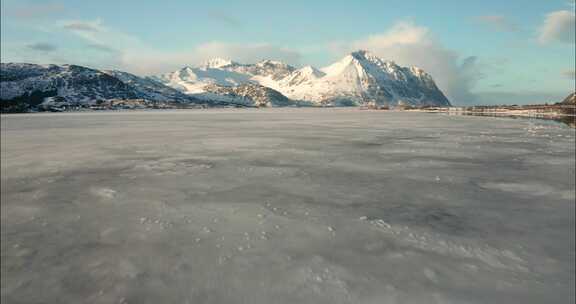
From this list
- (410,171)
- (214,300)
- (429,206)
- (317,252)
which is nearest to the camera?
(214,300)

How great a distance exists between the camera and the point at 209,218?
1004 cm

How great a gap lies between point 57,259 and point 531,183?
15.1 metres

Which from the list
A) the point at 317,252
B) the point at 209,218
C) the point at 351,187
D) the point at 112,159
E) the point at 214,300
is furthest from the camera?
the point at 112,159

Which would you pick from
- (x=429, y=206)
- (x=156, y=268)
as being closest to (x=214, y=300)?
(x=156, y=268)

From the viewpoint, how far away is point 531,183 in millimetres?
14164

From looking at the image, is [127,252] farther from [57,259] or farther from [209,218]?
[209,218]

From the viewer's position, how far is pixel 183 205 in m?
11.3

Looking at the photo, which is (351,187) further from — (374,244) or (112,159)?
(112,159)

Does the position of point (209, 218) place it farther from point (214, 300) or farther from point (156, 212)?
point (214, 300)

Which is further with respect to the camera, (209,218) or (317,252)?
(209,218)

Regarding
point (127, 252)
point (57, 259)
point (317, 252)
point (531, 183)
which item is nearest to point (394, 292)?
point (317, 252)

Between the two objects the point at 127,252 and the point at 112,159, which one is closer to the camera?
the point at 127,252

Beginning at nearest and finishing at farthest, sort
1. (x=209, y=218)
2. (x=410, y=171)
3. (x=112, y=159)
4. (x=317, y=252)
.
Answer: (x=317, y=252) → (x=209, y=218) → (x=410, y=171) → (x=112, y=159)

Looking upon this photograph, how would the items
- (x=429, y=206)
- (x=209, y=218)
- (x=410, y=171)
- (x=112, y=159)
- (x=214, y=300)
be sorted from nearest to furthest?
(x=214, y=300) < (x=209, y=218) < (x=429, y=206) < (x=410, y=171) < (x=112, y=159)
